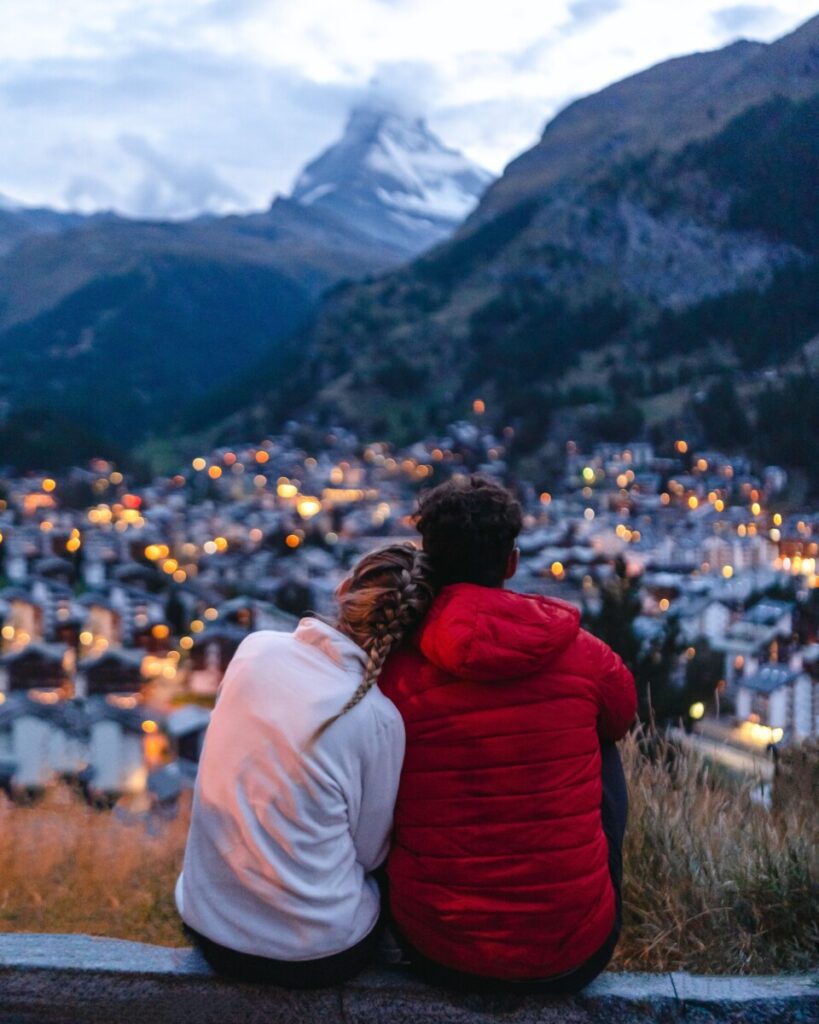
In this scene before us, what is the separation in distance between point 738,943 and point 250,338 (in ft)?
356

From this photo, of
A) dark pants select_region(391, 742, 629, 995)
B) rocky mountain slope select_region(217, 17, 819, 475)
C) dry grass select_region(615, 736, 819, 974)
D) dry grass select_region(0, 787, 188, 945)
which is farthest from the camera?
rocky mountain slope select_region(217, 17, 819, 475)

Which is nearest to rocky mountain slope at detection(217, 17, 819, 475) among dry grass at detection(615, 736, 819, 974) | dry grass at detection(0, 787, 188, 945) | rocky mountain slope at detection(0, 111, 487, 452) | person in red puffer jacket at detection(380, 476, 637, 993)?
rocky mountain slope at detection(0, 111, 487, 452)

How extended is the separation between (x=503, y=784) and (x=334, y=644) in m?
0.28

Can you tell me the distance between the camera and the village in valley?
7828 mm

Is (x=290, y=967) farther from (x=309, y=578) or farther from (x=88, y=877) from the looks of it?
(x=309, y=578)

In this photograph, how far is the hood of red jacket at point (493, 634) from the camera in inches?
49.6

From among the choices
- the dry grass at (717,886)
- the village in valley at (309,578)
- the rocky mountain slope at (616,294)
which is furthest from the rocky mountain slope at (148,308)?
the dry grass at (717,886)

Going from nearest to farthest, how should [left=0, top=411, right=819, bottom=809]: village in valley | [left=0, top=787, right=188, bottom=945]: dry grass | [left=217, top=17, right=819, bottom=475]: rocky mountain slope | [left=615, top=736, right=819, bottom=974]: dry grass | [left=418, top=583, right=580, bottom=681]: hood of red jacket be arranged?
[left=418, top=583, right=580, bottom=681]: hood of red jacket → [left=615, top=736, right=819, bottom=974]: dry grass → [left=0, top=787, right=188, bottom=945]: dry grass → [left=0, top=411, right=819, bottom=809]: village in valley → [left=217, top=17, right=819, bottom=475]: rocky mountain slope

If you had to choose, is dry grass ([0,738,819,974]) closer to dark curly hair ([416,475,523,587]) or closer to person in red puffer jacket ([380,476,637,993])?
person in red puffer jacket ([380,476,637,993])

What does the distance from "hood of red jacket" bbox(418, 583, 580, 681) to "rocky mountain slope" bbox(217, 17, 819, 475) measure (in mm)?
48794

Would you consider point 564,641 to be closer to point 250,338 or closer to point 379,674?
point 379,674

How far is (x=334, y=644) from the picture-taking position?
1.35 metres

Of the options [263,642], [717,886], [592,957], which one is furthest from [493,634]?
[717,886]

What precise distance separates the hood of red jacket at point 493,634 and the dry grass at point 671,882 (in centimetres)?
81
